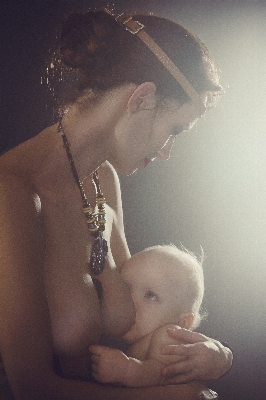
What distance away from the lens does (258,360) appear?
1119 mm

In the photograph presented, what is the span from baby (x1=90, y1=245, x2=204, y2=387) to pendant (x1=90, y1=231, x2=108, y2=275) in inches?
3.3

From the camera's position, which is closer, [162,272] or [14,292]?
[14,292]

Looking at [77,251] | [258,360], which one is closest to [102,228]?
[77,251]

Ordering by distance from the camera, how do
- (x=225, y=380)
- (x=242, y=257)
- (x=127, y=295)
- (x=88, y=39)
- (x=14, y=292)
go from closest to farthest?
(x=14, y=292) → (x=88, y=39) → (x=127, y=295) → (x=225, y=380) → (x=242, y=257)

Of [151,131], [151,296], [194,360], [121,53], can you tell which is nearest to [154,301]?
[151,296]

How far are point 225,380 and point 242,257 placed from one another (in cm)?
34

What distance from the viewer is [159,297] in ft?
3.09

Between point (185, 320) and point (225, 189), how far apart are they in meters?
0.42

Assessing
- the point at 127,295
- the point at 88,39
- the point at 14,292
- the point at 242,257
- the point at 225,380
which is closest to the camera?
the point at 14,292

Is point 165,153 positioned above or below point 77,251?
above

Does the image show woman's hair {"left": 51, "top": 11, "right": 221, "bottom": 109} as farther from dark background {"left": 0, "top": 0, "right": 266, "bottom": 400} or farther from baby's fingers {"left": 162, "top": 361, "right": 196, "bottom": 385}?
baby's fingers {"left": 162, "top": 361, "right": 196, "bottom": 385}

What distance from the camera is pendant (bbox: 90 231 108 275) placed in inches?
35.7

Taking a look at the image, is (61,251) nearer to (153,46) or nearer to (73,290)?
(73,290)

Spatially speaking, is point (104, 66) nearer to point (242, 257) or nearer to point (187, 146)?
A: point (187, 146)
